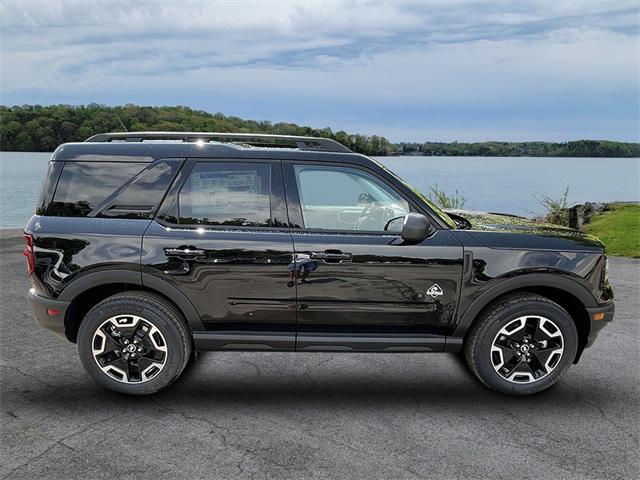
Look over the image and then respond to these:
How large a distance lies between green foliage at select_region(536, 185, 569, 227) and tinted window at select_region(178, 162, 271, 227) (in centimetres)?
1174

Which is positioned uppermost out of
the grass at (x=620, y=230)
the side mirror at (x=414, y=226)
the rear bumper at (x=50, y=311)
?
the side mirror at (x=414, y=226)

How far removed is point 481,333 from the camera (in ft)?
13.4

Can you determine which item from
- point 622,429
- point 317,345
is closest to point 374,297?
point 317,345

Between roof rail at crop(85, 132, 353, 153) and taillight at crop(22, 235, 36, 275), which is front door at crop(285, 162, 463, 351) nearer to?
roof rail at crop(85, 132, 353, 153)

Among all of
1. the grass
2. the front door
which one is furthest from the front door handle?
the grass

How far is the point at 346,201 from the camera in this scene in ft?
13.7

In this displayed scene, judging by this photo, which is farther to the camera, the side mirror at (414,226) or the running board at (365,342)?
the running board at (365,342)

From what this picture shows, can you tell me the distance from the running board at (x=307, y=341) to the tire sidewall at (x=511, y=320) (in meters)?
0.42

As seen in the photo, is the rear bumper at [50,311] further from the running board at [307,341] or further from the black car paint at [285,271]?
the running board at [307,341]

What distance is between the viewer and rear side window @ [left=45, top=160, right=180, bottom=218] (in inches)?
160

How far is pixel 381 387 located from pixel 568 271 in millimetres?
1697

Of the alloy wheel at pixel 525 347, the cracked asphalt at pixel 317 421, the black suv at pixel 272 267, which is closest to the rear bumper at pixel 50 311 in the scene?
the black suv at pixel 272 267

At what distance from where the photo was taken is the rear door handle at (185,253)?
156 inches

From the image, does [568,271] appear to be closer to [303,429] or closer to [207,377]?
[303,429]
